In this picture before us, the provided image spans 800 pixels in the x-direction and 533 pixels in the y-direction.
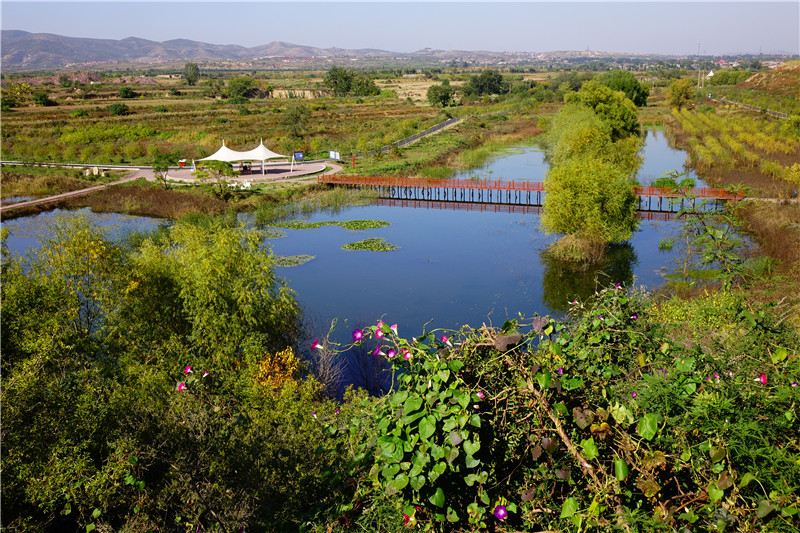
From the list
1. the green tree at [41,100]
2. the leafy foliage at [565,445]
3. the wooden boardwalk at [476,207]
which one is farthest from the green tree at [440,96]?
the leafy foliage at [565,445]

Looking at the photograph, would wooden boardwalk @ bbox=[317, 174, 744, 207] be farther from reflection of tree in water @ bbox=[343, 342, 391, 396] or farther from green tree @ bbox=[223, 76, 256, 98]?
green tree @ bbox=[223, 76, 256, 98]

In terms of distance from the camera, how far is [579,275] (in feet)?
70.4

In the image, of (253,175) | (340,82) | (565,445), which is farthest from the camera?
(340,82)

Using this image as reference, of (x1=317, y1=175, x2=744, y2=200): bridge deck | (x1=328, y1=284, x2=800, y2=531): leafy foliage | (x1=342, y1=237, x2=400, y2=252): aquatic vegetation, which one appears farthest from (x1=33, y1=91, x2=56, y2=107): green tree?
(x1=328, y1=284, x2=800, y2=531): leafy foliage

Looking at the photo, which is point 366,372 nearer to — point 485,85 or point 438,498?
point 438,498

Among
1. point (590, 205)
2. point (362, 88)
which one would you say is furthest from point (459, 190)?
point (362, 88)

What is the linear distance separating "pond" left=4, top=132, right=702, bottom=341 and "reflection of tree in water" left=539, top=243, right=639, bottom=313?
35 millimetres

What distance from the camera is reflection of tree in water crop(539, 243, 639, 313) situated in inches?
758

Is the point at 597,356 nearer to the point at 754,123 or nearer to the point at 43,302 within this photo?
the point at 43,302

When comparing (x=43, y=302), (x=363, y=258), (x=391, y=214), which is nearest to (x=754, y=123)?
(x=391, y=214)

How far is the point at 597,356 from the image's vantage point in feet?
13.2

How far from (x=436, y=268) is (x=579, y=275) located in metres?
5.08

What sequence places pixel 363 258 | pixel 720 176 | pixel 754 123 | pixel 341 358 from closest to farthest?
pixel 341 358 < pixel 363 258 < pixel 720 176 < pixel 754 123

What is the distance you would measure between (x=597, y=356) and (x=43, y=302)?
9922mm
